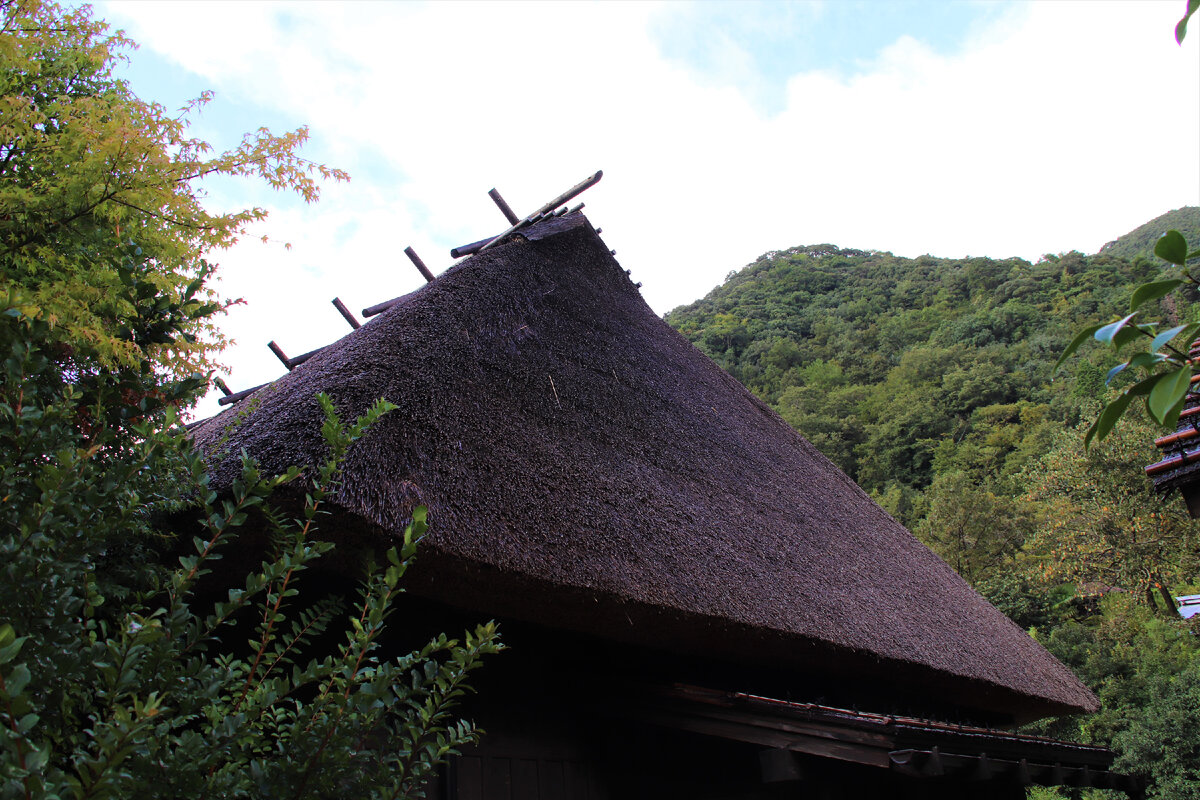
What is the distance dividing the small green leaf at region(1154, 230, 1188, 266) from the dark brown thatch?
71.5 inches

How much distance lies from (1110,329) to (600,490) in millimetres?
2304

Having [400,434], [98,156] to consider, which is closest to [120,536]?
[400,434]

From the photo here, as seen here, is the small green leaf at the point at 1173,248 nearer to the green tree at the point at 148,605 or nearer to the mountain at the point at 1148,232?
the green tree at the point at 148,605

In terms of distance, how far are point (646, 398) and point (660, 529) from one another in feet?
4.57

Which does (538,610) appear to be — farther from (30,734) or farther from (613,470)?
(30,734)

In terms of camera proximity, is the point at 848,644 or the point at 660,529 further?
the point at 848,644

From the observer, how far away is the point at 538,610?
255 cm

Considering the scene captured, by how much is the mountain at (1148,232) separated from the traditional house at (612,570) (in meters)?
48.8

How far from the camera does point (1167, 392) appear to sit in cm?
93

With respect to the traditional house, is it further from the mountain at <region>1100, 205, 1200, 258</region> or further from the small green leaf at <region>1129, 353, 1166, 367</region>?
the mountain at <region>1100, 205, 1200, 258</region>

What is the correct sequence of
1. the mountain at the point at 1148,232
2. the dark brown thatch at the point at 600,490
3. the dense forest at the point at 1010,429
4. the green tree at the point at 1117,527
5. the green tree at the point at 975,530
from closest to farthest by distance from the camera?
1. the dark brown thatch at the point at 600,490
2. the dense forest at the point at 1010,429
3. the green tree at the point at 1117,527
4. the green tree at the point at 975,530
5. the mountain at the point at 1148,232

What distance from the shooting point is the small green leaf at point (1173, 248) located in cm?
98

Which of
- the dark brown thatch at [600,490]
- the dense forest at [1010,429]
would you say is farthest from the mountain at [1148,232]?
the dark brown thatch at [600,490]

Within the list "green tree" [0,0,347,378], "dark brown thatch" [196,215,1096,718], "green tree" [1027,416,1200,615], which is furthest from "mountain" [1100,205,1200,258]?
"green tree" [0,0,347,378]
